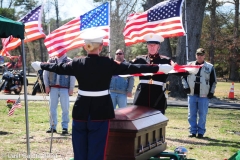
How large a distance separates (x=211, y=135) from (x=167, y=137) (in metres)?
1.21

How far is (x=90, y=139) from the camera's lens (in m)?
5.54

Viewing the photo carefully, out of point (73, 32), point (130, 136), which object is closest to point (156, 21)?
point (73, 32)

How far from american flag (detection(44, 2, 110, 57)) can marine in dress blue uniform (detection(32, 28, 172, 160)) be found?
211 centimetres

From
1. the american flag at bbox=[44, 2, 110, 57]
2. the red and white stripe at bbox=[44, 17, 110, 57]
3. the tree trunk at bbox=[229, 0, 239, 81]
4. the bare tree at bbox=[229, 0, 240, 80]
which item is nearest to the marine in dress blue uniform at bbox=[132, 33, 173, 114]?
the american flag at bbox=[44, 2, 110, 57]

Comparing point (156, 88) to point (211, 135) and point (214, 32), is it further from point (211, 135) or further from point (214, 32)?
point (214, 32)

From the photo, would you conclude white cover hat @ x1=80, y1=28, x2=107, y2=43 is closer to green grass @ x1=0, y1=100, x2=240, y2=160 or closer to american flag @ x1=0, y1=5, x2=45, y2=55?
american flag @ x1=0, y1=5, x2=45, y2=55

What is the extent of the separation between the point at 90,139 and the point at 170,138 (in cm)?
466

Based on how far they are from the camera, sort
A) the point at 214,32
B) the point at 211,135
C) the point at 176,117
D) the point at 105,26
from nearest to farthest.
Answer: the point at 105,26 → the point at 211,135 → the point at 176,117 → the point at 214,32

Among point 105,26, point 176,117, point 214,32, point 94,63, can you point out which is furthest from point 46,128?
point 214,32

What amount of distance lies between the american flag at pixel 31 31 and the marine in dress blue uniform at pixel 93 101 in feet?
7.02

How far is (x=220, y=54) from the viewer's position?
56.8m

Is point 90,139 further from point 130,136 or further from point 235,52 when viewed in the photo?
point 235,52

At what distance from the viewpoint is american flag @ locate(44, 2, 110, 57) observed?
780 centimetres

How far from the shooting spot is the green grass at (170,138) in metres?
8.15
